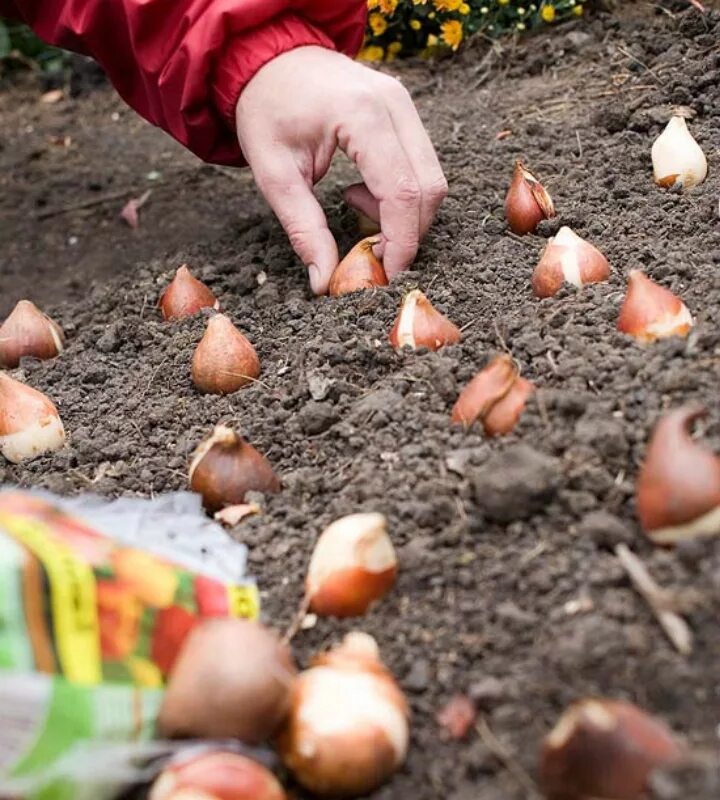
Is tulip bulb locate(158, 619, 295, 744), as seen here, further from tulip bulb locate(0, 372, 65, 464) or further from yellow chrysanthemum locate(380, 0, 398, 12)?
yellow chrysanthemum locate(380, 0, 398, 12)

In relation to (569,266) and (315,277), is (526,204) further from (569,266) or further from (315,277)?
(315,277)

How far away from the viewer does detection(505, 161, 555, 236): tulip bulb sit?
220cm

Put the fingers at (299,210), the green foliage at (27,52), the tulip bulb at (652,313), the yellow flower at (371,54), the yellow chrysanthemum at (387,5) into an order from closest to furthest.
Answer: the tulip bulb at (652,313), the fingers at (299,210), the yellow chrysanthemum at (387,5), the yellow flower at (371,54), the green foliage at (27,52)

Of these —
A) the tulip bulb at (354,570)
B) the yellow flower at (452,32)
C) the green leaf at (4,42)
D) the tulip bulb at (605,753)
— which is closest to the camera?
the tulip bulb at (605,753)

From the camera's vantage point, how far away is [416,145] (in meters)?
2.06

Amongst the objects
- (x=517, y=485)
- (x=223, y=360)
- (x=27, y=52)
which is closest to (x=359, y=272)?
(x=223, y=360)

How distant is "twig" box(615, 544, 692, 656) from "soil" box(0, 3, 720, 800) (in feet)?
0.05

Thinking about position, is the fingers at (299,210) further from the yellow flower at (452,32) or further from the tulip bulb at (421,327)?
the yellow flower at (452,32)

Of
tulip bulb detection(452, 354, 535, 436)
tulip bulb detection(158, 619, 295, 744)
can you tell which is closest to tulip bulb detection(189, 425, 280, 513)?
tulip bulb detection(452, 354, 535, 436)

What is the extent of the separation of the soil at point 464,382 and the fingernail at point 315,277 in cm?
6

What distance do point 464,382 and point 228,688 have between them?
73 centimetres

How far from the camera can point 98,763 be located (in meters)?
1.13

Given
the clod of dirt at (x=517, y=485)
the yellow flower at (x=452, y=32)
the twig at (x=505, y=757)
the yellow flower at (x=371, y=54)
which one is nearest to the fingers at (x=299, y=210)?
the clod of dirt at (x=517, y=485)

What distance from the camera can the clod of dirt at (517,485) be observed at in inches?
51.3
